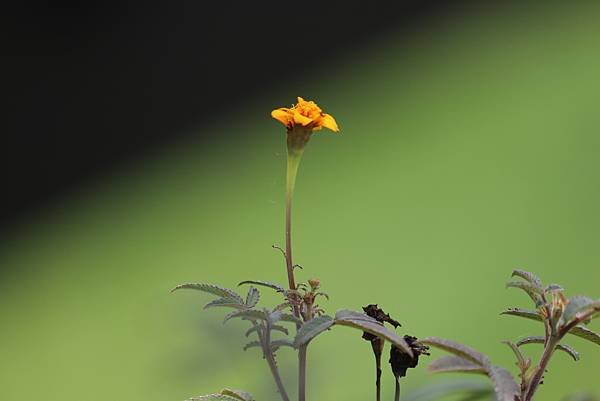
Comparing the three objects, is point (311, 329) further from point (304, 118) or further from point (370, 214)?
point (370, 214)

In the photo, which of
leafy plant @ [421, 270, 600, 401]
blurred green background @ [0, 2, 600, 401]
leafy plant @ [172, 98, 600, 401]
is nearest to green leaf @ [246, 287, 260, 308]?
leafy plant @ [172, 98, 600, 401]

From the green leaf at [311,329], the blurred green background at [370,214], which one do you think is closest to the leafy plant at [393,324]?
the green leaf at [311,329]

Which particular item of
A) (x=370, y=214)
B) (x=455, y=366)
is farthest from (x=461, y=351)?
(x=370, y=214)

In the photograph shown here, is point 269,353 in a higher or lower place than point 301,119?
lower

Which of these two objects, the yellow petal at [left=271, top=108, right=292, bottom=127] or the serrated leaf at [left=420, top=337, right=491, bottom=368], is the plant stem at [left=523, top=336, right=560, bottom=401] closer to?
the serrated leaf at [left=420, top=337, right=491, bottom=368]

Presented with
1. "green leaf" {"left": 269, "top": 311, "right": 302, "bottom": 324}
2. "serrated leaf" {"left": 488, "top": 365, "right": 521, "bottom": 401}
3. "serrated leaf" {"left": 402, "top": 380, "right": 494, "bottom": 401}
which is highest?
"green leaf" {"left": 269, "top": 311, "right": 302, "bottom": 324}

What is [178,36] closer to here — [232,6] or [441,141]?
[232,6]
